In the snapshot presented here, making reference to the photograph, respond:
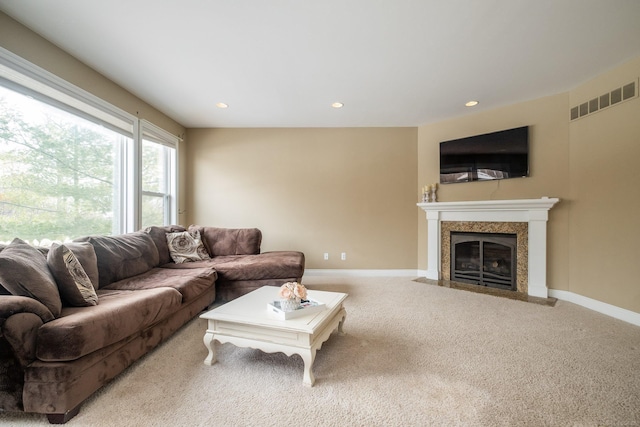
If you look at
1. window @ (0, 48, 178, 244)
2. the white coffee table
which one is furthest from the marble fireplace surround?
window @ (0, 48, 178, 244)

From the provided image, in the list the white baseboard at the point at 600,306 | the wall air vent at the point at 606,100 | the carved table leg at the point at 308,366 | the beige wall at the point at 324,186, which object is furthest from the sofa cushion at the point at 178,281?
the wall air vent at the point at 606,100

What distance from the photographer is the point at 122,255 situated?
246cm

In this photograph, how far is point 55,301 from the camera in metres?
1.46

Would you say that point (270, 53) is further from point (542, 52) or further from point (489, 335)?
point (489, 335)

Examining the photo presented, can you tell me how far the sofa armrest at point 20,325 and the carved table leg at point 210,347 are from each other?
80cm

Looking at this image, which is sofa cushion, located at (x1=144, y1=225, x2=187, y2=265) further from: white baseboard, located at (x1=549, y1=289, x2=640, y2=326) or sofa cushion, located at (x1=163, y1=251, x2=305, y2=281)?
white baseboard, located at (x1=549, y1=289, x2=640, y2=326)

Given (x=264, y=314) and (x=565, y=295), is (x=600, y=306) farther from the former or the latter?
(x=264, y=314)

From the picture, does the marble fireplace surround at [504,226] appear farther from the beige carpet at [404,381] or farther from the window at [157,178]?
the window at [157,178]

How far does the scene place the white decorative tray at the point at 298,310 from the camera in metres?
1.66

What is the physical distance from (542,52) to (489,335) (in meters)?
2.54

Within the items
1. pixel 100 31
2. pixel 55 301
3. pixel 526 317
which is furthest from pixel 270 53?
pixel 526 317

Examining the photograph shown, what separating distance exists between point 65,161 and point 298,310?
2.70m

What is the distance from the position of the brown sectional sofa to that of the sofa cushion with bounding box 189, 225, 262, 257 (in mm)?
942

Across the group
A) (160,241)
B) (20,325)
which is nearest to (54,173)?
(160,241)
